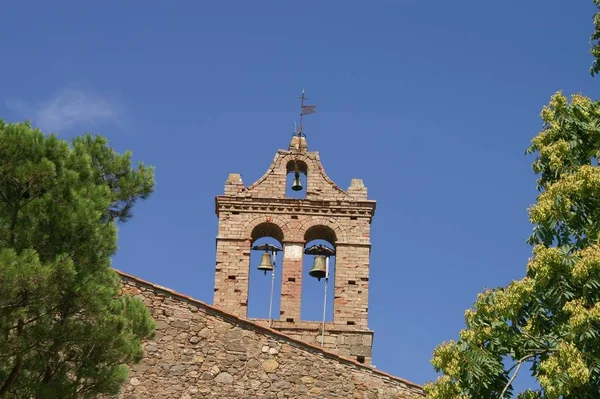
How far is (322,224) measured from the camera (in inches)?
904

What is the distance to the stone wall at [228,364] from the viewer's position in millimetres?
15234

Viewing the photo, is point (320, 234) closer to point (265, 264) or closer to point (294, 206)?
point (294, 206)

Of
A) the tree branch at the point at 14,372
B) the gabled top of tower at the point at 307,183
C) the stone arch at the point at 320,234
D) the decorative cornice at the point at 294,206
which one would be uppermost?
the gabled top of tower at the point at 307,183

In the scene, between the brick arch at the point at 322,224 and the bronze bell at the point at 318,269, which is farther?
the brick arch at the point at 322,224

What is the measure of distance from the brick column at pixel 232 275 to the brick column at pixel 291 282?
2.33ft

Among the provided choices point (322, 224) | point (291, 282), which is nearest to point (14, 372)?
point (291, 282)

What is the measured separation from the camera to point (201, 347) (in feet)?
50.9

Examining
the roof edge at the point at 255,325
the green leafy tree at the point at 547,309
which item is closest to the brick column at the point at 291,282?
the roof edge at the point at 255,325

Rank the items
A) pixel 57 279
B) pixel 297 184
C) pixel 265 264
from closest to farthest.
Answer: pixel 57 279 < pixel 265 264 < pixel 297 184

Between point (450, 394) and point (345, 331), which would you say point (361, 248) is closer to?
point (345, 331)

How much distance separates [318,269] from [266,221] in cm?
152

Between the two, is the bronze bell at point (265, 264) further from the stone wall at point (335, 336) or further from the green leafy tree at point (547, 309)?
the green leafy tree at point (547, 309)

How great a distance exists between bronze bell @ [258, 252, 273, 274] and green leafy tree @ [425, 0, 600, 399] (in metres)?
11.0

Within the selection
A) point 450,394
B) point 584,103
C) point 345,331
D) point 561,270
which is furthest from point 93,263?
point 345,331
